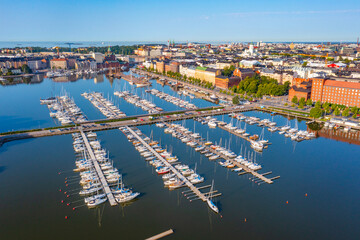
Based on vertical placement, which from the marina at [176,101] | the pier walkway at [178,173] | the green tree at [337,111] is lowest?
the pier walkway at [178,173]

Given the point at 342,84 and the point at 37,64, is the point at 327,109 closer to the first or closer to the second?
the point at 342,84

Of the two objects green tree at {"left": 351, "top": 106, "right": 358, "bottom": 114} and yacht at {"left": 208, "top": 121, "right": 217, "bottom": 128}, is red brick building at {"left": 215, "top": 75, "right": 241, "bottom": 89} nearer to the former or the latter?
yacht at {"left": 208, "top": 121, "right": 217, "bottom": 128}

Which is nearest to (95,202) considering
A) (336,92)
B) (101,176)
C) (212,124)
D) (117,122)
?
(101,176)

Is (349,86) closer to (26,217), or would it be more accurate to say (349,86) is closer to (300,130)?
(300,130)

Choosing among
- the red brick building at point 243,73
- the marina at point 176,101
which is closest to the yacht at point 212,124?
the marina at point 176,101

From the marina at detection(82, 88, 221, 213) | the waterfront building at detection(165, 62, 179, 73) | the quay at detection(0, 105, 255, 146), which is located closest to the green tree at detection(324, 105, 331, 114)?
the quay at detection(0, 105, 255, 146)

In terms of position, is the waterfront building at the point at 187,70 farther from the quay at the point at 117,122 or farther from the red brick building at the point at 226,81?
the quay at the point at 117,122
